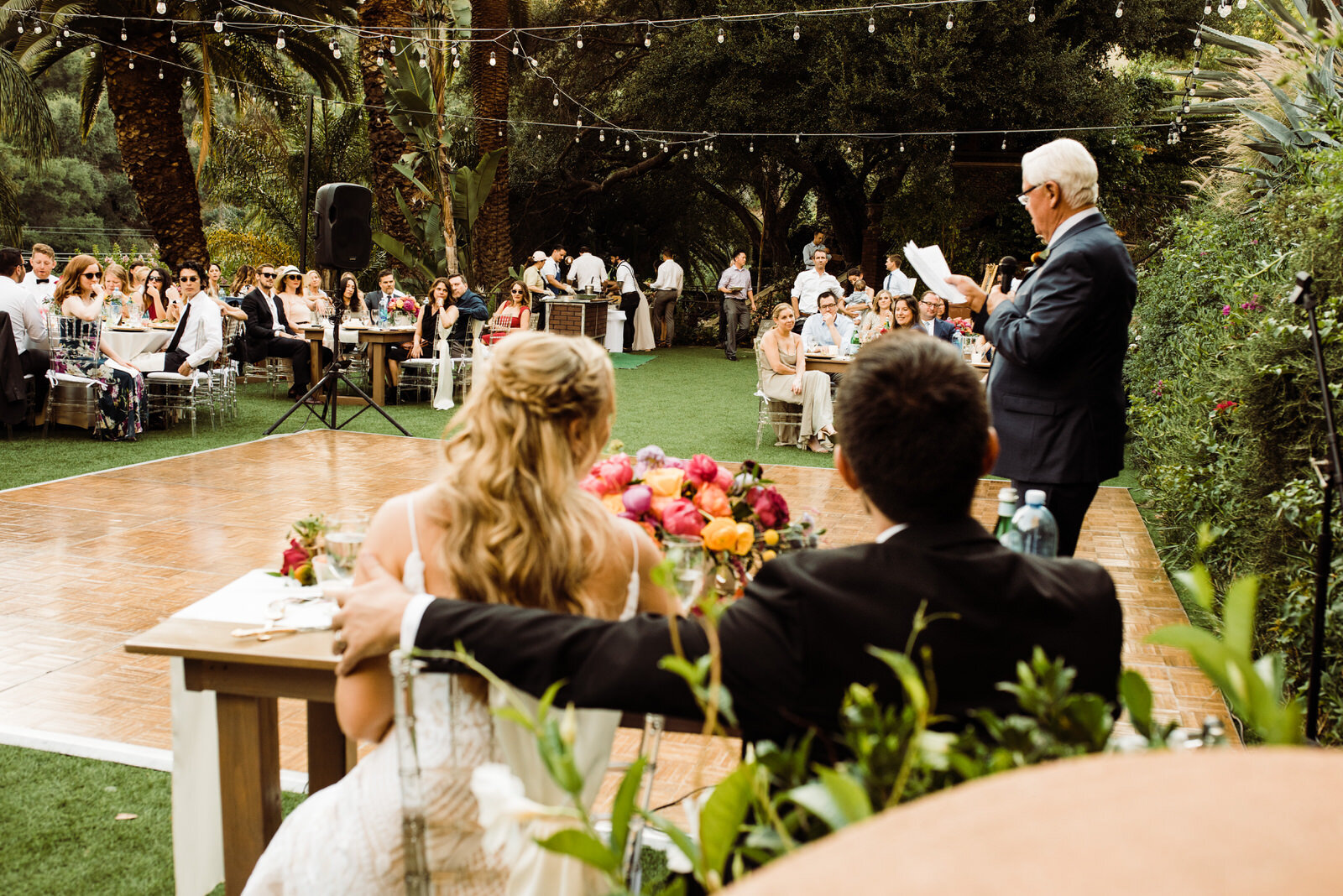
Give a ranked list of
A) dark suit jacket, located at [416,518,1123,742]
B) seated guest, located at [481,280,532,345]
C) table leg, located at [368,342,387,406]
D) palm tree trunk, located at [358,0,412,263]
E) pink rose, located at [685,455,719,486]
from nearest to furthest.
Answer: dark suit jacket, located at [416,518,1123,742] < pink rose, located at [685,455,719,486] < table leg, located at [368,342,387,406] < seated guest, located at [481,280,532,345] < palm tree trunk, located at [358,0,412,263]

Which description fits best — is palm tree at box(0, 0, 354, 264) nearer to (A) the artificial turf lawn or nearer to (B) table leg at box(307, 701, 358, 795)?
(A) the artificial turf lawn

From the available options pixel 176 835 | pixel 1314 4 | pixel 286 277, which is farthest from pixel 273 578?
pixel 286 277

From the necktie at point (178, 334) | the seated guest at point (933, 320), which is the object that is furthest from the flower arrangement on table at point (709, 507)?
the necktie at point (178, 334)

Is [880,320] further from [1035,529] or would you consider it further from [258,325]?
[1035,529]

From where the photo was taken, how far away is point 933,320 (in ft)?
31.0

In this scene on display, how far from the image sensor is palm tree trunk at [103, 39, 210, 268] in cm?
1480

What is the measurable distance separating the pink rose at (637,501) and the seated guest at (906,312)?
6982 mm

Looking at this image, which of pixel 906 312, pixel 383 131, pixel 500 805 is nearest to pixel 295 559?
pixel 500 805

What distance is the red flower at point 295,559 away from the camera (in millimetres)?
2465

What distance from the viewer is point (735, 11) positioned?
17.9 m

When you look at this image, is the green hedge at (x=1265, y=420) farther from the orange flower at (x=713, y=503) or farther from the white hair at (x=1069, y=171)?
the orange flower at (x=713, y=503)

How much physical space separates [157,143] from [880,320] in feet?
35.9

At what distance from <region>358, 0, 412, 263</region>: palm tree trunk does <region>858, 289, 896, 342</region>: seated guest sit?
281 inches

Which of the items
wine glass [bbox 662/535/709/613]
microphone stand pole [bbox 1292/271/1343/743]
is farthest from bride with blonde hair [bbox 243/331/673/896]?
microphone stand pole [bbox 1292/271/1343/743]
